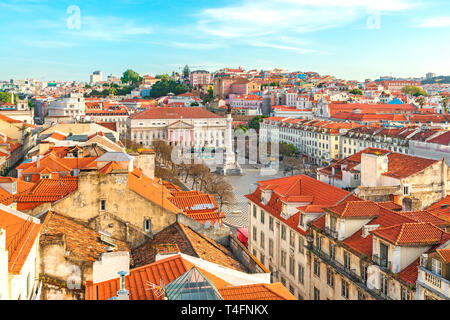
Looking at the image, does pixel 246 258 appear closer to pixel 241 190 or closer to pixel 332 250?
pixel 332 250

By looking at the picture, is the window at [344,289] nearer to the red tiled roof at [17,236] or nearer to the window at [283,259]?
the window at [283,259]

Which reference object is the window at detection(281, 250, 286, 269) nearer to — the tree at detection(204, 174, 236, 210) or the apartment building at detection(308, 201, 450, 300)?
the apartment building at detection(308, 201, 450, 300)

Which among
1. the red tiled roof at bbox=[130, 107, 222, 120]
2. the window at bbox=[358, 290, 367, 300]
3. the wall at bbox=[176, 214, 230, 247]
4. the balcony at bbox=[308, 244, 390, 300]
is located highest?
the red tiled roof at bbox=[130, 107, 222, 120]

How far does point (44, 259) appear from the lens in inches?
406

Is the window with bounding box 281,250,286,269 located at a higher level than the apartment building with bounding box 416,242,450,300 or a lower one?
lower

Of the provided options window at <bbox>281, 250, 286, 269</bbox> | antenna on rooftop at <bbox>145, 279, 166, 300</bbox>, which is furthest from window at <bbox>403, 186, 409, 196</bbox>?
antenna on rooftop at <bbox>145, 279, 166, 300</bbox>

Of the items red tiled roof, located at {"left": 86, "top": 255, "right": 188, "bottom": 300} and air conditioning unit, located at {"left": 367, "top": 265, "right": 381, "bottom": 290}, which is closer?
red tiled roof, located at {"left": 86, "top": 255, "right": 188, "bottom": 300}

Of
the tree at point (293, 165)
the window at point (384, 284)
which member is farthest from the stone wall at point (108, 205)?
the tree at point (293, 165)

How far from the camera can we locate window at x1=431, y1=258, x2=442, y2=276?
1058cm

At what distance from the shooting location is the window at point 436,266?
10576mm

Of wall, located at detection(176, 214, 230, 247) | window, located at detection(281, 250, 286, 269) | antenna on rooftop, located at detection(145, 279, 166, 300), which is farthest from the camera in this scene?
window, located at detection(281, 250, 286, 269)

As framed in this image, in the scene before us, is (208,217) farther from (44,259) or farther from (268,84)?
(268,84)

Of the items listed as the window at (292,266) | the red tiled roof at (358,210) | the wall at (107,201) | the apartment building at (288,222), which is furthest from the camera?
the window at (292,266)

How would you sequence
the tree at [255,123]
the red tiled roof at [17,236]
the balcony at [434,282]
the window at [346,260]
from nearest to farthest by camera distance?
1. the red tiled roof at [17,236]
2. the balcony at [434,282]
3. the window at [346,260]
4. the tree at [255,123]
